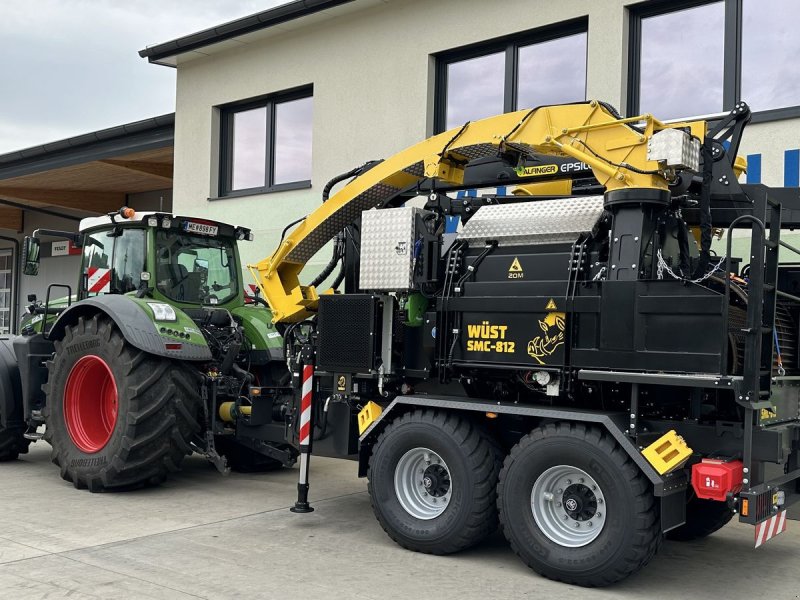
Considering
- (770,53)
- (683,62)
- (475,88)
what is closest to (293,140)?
(475,88)

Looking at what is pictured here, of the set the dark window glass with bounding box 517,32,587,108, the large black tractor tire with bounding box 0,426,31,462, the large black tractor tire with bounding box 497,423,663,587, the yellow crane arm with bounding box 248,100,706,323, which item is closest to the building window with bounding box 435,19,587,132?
the dark window glass with bounding box 517,32,587,108

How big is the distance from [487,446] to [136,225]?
4.39 m

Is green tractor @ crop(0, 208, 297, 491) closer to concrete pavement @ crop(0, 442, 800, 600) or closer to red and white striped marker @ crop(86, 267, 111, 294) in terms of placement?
red and white striped marker @ crop(86, 267, 111, 294)

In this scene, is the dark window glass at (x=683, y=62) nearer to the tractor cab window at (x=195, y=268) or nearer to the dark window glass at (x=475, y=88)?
the dark window glass at (x=475, y=88)

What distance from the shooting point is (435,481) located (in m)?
5.92

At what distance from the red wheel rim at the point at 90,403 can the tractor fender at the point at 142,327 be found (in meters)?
0.52

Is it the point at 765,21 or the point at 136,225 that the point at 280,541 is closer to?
the point at 136,225

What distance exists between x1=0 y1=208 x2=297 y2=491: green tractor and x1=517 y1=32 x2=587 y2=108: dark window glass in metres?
4.03

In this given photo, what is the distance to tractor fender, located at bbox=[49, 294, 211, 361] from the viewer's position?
726 cm

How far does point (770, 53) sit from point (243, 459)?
6678 mm

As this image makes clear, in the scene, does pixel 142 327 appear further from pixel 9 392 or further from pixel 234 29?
pixel 234 29

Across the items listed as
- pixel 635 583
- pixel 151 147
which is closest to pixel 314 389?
pixel 635 583

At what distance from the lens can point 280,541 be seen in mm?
6043

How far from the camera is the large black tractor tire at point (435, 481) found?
18.4ft
